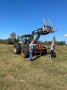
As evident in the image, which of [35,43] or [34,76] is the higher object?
[35,43]

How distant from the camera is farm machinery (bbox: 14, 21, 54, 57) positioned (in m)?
19.0

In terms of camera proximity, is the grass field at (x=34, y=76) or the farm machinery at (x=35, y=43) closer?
the grass field at (x=34, y=76)

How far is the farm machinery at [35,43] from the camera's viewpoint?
18998mm

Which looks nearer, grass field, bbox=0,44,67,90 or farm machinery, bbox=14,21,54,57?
grass field, bbox=0,44,67,90

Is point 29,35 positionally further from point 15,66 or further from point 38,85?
point 38,85

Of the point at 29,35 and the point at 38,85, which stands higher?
the point at 29,35

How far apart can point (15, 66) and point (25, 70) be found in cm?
130

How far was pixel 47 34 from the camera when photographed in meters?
19.7

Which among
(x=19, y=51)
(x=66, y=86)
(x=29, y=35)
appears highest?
(x=29, y=35)

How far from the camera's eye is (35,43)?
20438 mm

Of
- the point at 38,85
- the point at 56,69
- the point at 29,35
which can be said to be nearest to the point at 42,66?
the point at 56,69

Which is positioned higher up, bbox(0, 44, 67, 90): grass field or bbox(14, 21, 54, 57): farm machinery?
bbox(14, 21, 54, 57): farm machinery

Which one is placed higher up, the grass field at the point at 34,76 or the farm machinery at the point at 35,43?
the farm machinery at the point at 35,43

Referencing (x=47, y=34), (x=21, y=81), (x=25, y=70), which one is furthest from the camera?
(x=47, y=34)
